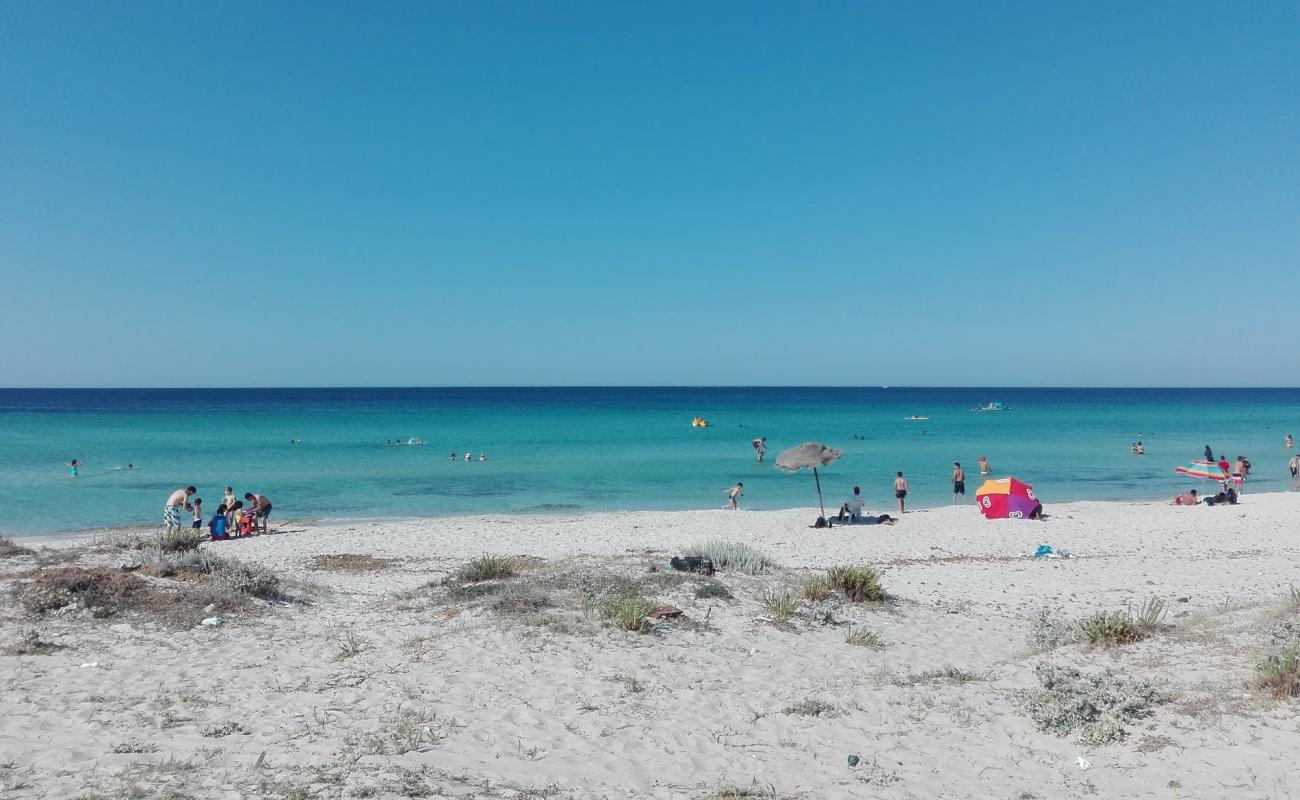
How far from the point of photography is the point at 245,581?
966cm

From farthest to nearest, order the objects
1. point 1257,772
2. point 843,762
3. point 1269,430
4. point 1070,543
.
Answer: point 1269,430, point 1070,543, point 843,762, point 1257,772

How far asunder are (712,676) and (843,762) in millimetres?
1930

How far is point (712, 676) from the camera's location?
285 inches

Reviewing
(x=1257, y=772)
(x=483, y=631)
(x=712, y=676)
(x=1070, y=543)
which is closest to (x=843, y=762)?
(x=712, y=676)

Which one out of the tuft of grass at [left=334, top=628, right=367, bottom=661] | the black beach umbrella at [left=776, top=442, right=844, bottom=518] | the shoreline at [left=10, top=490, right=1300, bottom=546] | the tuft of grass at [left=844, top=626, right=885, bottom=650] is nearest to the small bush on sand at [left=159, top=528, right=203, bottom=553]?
the tuft of grass at [left=334, top=628, right=367, bottom=661]

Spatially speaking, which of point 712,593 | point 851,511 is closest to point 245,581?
point 712,593

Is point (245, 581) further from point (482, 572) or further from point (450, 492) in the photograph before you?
point (450, 492)

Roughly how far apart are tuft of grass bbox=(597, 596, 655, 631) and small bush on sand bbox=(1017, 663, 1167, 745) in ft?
12.2

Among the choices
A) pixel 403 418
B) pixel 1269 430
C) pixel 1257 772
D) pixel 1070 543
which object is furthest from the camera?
pixel 403 418

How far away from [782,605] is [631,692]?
3.02 m

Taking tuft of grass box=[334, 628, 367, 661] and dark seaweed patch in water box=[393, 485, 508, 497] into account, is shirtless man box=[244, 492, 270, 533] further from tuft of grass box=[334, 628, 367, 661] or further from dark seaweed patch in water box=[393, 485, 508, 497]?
tuft of grass box=[334, 628, 367, 661]

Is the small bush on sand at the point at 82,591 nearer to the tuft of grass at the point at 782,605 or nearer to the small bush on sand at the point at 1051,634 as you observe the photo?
the tuft of grass at the point at 782,605

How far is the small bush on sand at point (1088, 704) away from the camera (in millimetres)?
5714

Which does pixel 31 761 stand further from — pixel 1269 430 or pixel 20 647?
pixel 1269 430
